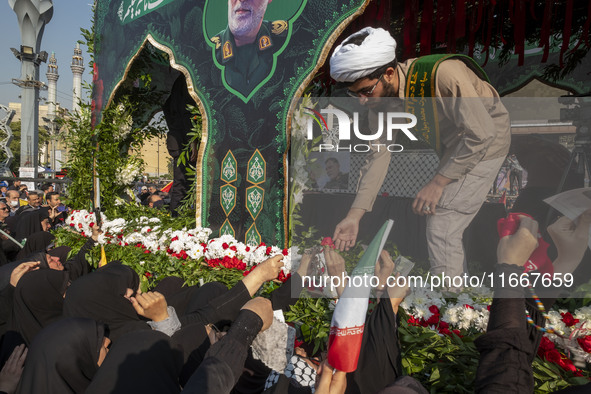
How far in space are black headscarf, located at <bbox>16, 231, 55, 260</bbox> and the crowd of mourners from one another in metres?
3.58

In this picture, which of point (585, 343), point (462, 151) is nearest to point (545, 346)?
point (585, 343)

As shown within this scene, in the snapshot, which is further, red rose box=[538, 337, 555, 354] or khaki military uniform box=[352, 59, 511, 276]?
khaki military uniform box=[352, 59, 511, 276]

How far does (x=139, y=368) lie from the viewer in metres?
2.09

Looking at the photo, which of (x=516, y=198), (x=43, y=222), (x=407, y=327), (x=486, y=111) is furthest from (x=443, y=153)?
(x=43, y=222)

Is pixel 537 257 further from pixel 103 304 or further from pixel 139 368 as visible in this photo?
pixel 103 304

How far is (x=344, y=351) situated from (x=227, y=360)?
54 centimetres

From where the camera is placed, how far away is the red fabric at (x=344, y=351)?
1645 millimetres

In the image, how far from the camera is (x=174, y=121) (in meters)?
8.45

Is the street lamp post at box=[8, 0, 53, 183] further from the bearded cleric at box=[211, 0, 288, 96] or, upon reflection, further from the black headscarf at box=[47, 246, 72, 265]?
the bearded cleric at box=[211, 0, 288, 96]

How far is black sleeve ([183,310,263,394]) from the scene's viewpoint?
165 cm

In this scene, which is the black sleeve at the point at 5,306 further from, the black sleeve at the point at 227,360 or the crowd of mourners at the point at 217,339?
the black sleeve at the point at 227,360

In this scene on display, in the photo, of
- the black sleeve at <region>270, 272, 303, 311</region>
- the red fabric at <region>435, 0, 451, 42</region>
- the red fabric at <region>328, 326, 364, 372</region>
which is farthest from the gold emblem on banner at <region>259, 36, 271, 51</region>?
the red fabric at <region>328, 326, 364, 372</region>

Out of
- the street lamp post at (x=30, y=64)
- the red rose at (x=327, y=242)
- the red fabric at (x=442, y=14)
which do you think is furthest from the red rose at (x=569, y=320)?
the street lamp post at (x=30, y=64)

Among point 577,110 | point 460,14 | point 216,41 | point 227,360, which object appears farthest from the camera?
point 577,110
